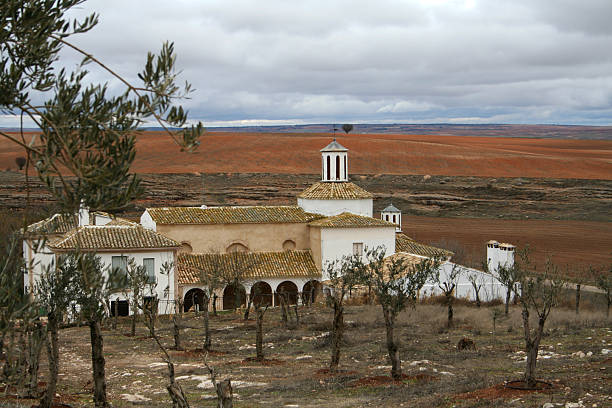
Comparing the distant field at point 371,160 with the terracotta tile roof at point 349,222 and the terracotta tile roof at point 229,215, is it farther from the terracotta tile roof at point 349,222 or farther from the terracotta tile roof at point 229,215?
the terracotta tile roof at point 349,222

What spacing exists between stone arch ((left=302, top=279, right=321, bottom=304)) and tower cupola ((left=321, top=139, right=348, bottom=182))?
743cm

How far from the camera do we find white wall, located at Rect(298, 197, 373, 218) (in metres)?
43.2

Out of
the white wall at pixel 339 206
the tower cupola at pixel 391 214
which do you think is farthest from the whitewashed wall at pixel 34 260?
the tower cupola at pixel 391 214

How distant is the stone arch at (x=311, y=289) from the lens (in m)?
39.5

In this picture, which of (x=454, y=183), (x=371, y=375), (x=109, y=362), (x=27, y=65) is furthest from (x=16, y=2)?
(x=454, y=183)

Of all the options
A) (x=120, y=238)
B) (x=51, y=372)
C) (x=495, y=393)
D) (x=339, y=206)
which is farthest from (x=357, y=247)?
(x=51, y=372)

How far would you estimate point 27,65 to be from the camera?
288 inches

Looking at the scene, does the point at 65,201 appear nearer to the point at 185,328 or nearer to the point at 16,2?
the point at 16,2

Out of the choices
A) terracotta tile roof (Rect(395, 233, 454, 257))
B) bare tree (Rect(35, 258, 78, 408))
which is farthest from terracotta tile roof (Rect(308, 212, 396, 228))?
bare tree (Rect(35, 258, 78, 408))

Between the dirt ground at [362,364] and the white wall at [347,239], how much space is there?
326 inches

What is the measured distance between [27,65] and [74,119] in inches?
34.9

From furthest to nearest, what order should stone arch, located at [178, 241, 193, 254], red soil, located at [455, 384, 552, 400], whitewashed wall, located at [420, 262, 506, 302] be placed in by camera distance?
stone arch, located at [178, 241, 193, 254] → whitewashed wall, located at [420, 262, 506, 302] → red soil, located at [455, 384, 552, 400]

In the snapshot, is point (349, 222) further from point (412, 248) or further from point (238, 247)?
point (238, 247)

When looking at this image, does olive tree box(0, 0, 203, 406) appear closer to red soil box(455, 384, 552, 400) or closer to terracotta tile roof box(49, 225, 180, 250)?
red soil box(455, 384, 552, 400)
